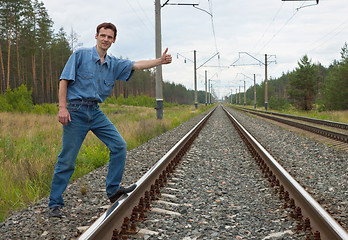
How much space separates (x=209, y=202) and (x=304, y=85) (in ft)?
134

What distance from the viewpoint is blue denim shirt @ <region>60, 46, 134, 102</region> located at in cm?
323

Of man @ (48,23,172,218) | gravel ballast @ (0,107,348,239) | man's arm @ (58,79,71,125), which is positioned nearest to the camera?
gravel ballast @ (0,107,348,239)

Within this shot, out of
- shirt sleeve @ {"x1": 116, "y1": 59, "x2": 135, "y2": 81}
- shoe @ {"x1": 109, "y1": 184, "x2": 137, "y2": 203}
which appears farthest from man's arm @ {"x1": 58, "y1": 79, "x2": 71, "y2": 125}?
shoe @ {"x1": 109, "y1": 184, "x2": 137, "y2": 203}

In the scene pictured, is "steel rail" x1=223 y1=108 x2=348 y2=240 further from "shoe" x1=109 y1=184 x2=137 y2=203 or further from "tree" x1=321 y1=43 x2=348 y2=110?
"tree" x1=321 y1=43 x2=348 y2=110

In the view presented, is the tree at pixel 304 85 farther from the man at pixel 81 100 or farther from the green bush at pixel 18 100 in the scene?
the man at pixel 81 100

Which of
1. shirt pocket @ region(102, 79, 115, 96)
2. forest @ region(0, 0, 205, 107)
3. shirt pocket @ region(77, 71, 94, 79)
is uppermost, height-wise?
forest @ region(0, 0, 205, 107)

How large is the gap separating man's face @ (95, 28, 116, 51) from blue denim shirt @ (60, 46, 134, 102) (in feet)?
0.38

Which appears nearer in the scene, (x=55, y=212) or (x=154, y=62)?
(x=55, y=212)

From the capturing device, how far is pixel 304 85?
134 ft

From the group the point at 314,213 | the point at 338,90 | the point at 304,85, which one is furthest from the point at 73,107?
the point at 304,85

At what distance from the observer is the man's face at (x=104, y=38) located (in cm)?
333

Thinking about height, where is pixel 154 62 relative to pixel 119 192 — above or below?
above

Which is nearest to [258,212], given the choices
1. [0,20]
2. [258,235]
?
[258,235]

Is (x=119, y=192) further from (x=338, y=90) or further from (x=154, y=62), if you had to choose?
(x=338, y=90)
